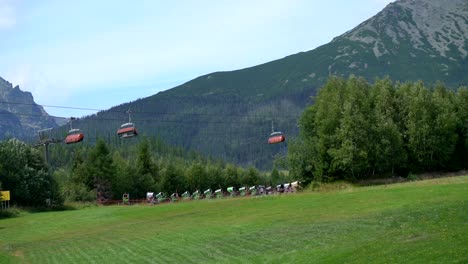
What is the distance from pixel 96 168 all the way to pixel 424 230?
9253cm

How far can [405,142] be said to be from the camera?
271 feet

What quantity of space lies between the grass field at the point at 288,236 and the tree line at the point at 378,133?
30.8 meters

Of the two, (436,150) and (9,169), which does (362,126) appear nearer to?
(436,150)

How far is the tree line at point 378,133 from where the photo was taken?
77.2 m

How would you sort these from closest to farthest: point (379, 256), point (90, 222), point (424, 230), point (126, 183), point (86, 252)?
point (379, 256) < point (424, 230) < point (86, 252) < point (90, 222) < point (126, 183)

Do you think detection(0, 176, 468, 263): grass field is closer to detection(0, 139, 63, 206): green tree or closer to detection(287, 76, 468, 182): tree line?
detection(287, 76, 468, 182): tree line

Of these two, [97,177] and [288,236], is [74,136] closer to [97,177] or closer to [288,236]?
[97,177]

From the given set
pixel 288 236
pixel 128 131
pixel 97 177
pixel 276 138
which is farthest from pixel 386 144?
pixel 97 177

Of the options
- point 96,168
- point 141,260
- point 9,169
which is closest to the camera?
point 141,260

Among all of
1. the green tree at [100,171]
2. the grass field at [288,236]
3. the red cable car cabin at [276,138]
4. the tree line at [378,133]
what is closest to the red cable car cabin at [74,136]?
the grass field at [288,236]

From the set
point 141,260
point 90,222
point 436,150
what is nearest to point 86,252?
point 141,260

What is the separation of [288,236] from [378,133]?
165 ft

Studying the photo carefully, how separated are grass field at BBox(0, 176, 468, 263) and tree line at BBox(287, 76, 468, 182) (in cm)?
3084

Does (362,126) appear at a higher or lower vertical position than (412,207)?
higher
